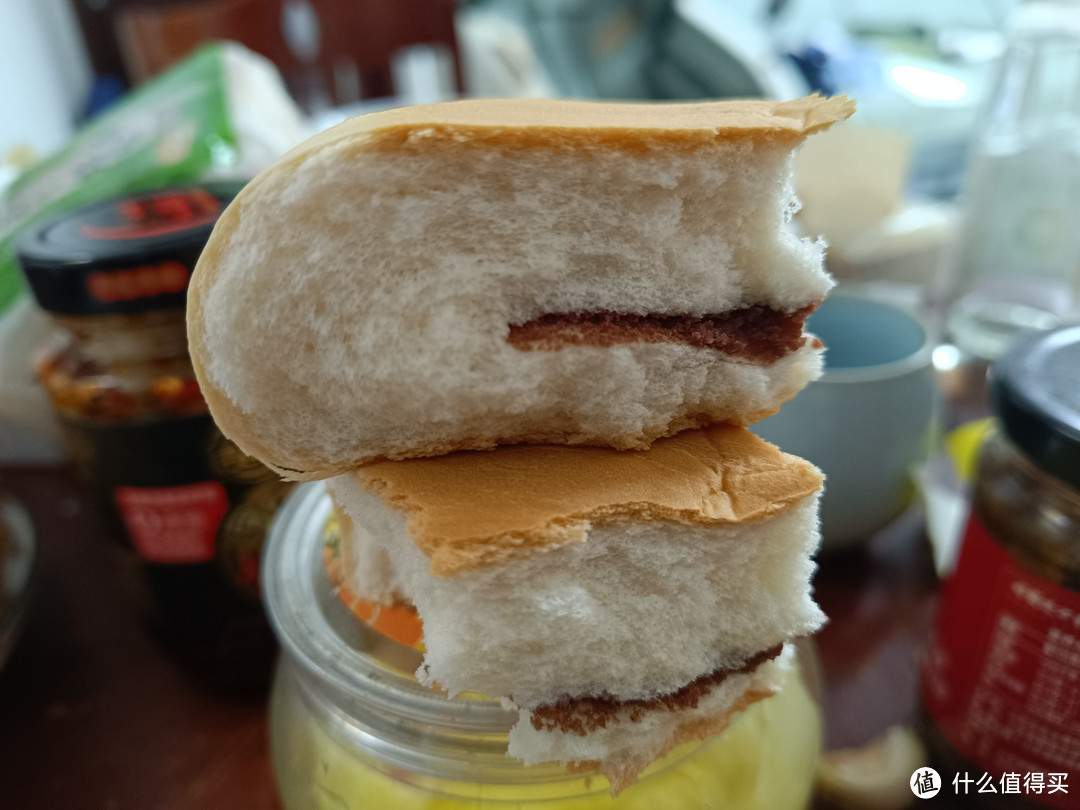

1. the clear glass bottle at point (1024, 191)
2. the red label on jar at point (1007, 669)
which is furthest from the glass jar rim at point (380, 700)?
the clear glass bottle at point (1024, 191)

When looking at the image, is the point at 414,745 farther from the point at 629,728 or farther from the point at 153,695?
the point at 153,695

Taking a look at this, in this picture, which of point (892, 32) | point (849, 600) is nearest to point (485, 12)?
point (892, 32)

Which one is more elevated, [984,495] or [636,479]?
[636,479]

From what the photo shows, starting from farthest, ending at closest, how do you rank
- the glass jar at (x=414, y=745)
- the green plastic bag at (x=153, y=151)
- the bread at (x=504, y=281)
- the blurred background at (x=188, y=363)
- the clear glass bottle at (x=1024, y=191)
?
the clear glass bottle at (x=1024, y=191) < the green plastic bag at (x=153, y=151) < the blurred background at (x=188, y=363) < the glass jar at (x=414, y=745) < the bread at (x=504, y=281)

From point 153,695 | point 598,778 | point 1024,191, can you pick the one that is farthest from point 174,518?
point 1024,191

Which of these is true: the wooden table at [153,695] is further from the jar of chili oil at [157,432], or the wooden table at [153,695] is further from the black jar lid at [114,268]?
the black jar lid at [114,268]

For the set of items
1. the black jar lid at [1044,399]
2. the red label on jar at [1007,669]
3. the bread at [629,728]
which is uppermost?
the black jar lid at [1044,399]

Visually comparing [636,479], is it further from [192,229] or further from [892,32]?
[892,32]
